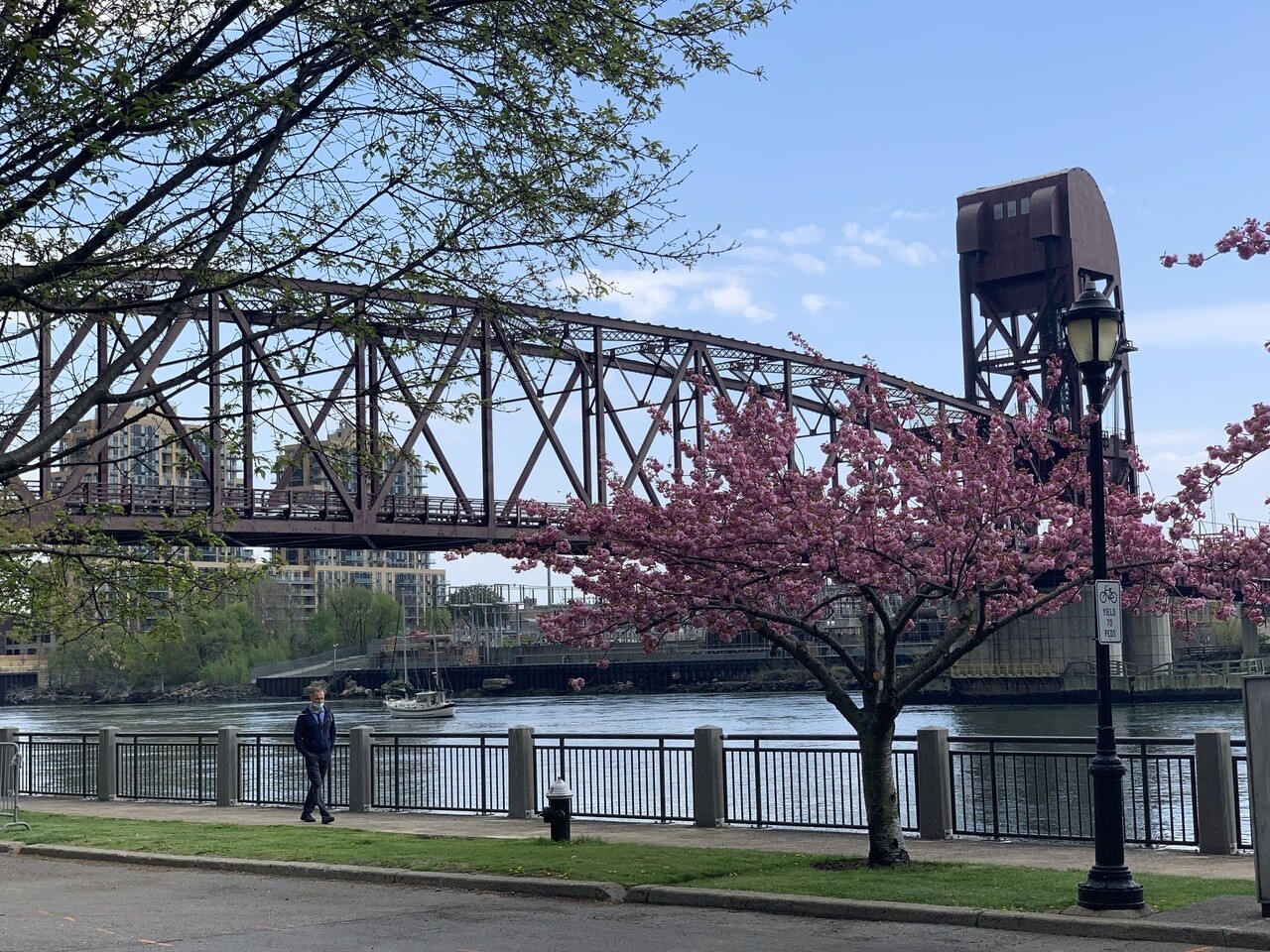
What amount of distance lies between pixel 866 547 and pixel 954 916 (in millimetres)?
4848

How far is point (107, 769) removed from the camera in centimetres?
2769

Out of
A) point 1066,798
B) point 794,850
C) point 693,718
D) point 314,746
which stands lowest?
point 693,718

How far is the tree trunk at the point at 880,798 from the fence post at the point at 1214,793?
3265mm

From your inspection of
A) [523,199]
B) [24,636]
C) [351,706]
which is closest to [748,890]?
[523,199]

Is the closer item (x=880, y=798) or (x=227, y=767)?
(x=880, y=798)

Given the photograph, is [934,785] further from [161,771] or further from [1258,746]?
[161,771]

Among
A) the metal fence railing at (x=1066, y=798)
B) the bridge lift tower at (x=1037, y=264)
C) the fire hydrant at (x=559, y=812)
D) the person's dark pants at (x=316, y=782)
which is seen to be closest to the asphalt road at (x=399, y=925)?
the fire hydrant at (x=559, y=812)

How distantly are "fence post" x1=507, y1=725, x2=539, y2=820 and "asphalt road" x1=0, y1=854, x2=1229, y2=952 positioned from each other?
19.2 ft

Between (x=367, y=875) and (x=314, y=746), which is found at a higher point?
(x=314, y=746)

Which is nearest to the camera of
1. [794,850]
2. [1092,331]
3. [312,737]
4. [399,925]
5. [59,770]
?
[399,925]

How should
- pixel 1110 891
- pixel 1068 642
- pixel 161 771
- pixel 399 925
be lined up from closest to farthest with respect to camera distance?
pixel 1110 891, pixel 399 925, pixel 161 771, pixel 1068 642

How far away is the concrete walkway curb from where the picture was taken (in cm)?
1234

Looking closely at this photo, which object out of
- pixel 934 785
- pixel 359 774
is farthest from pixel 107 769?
pixel 934 785

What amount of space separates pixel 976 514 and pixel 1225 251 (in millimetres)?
4129
